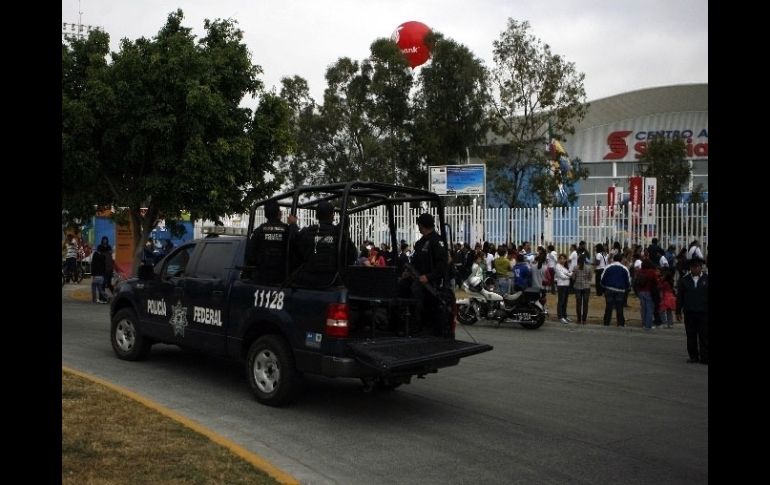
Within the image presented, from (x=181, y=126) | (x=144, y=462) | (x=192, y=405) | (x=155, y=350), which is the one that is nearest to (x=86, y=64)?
(x=181, y=126)

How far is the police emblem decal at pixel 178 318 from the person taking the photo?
8336mm

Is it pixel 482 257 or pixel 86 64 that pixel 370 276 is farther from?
pixel 86 64

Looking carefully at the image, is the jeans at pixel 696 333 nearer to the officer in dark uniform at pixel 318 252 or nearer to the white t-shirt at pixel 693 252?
the officer in dark uniform at pixel 318 252

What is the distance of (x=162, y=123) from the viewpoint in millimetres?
17016

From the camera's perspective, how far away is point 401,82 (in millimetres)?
37906

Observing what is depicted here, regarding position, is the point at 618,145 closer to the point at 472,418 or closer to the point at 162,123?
the point at 162,123

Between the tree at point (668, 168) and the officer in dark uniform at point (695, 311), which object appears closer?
the officer in dark uniform at point (695, 311)

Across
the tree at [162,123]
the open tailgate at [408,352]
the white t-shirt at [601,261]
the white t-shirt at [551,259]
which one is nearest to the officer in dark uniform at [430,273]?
the open tailgate at [408,352]

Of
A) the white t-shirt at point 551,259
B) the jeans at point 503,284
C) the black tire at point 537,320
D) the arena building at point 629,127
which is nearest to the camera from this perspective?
the black tire at point 537,320

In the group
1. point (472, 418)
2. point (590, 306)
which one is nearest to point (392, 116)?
point (590, 306)

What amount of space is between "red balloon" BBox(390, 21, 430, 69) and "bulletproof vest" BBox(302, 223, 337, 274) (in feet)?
107

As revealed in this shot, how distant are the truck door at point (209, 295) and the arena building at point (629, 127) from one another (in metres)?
49.4

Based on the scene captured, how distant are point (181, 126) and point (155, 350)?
29.1 feet

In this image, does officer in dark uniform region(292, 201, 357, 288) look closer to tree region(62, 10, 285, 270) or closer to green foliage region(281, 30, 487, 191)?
tree region(62, 10, 285, 270)
